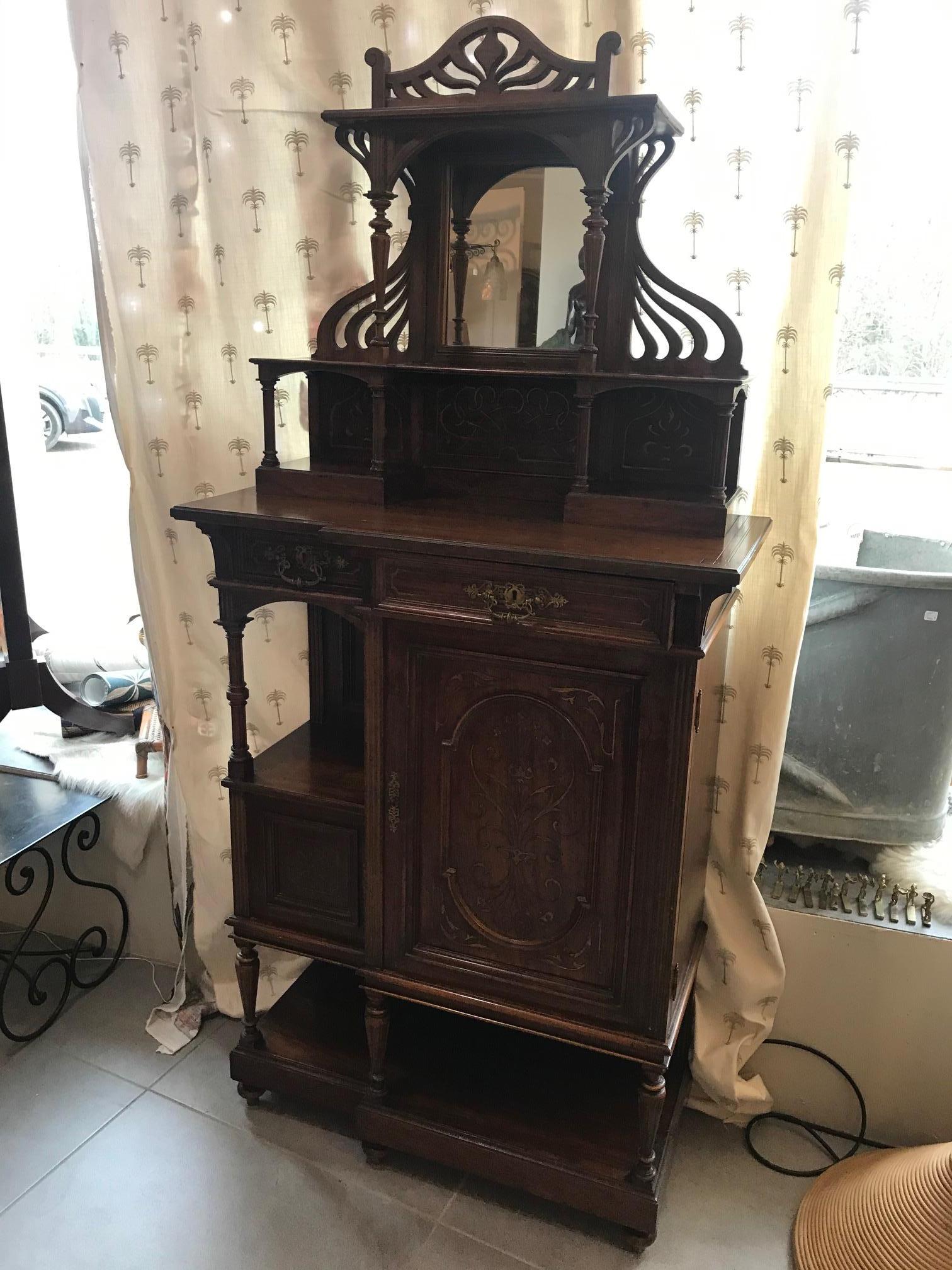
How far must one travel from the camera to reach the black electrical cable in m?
1.75

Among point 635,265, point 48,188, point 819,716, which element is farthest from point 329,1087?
point 48,188

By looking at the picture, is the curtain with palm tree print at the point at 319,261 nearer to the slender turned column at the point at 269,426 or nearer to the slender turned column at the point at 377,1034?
the slender turned column at the point at 269,426

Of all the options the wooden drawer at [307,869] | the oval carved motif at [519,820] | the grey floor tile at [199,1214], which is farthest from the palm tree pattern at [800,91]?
the grey floor tile at [199,1214]

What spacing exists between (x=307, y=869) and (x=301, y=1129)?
52 cm

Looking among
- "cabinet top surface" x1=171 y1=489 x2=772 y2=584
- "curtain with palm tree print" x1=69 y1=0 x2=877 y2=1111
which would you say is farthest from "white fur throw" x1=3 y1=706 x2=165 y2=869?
"cabinet top surface" x1=171 y1=489 x2=772 y2=584

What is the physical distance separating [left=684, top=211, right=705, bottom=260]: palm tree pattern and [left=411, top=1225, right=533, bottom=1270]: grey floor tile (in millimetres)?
1622

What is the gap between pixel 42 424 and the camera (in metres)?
2.28

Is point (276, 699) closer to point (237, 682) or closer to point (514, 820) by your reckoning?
point (237, 682)

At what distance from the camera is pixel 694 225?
61.9 inches

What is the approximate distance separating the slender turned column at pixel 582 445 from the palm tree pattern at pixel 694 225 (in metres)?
0.36

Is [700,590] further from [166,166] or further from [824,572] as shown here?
[166,166]

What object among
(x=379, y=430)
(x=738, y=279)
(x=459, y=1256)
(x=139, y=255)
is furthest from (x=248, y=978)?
(x=738, y=279)

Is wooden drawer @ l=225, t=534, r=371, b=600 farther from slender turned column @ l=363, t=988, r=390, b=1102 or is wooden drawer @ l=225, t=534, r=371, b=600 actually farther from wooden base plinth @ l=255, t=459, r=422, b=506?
slender turned column @ l=363, t=988, r=390, b=1102

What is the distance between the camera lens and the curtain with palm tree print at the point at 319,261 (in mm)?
1512
